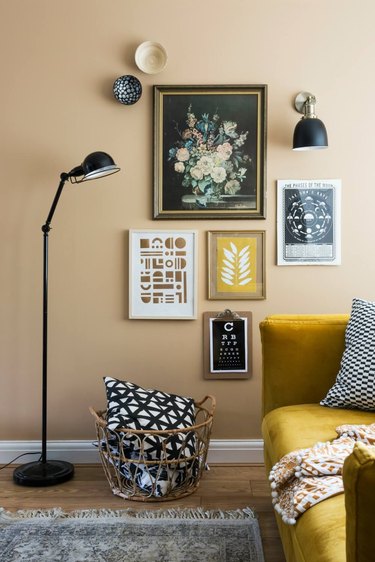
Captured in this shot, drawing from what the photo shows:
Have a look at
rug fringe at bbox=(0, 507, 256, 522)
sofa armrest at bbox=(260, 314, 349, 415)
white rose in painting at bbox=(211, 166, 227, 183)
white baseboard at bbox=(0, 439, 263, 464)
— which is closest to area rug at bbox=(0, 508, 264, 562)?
rug fringe at bbox=(0, 507, 256, 522)

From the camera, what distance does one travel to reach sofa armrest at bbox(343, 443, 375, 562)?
1.04 m

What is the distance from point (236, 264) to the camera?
134 inches

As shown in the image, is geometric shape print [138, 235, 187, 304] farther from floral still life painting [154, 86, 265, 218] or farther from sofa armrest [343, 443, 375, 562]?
sofa armrest [343, 443, 375, 562]

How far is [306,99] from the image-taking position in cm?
334

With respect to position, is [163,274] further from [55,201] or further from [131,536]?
[131,536]

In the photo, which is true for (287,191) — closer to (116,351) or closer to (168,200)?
(168,200)

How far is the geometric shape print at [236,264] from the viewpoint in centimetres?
341

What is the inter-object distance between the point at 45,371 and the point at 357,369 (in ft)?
4.74

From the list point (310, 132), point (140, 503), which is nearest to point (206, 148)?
point (310, 132)

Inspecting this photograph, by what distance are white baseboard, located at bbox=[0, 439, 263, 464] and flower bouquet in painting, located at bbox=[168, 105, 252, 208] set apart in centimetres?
122

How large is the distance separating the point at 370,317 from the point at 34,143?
1.85 meters

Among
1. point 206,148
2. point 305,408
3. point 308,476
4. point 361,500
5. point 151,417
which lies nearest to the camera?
point 361,500

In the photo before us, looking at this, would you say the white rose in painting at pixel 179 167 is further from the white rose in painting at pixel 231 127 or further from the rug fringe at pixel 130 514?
the rug fringe at pixel 130 514

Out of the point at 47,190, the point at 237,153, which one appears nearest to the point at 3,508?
the point at 47,190
